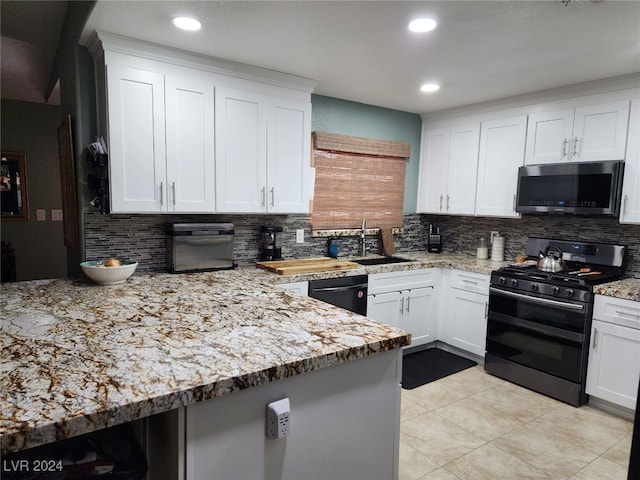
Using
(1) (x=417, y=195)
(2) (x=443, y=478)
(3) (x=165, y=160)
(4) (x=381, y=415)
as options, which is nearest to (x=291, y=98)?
(3) (x=165, y=160)

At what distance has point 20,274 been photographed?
5.19 meters

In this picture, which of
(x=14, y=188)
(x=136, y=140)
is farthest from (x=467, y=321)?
(x=14, y=188)

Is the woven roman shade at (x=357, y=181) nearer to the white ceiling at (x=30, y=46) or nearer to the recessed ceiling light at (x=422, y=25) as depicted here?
the recessed ceiling light at (x=422, y=25)

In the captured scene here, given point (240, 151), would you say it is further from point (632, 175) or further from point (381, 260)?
point (632, 175)

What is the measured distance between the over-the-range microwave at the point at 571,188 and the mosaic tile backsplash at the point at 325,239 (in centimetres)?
37

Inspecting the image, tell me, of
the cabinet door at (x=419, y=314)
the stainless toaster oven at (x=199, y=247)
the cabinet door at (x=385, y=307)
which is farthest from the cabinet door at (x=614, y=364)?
the stainless toaster oven at (x=199, y=247)

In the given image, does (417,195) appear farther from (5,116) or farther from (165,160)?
(5,116)

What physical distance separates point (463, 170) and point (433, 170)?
1.22 feet

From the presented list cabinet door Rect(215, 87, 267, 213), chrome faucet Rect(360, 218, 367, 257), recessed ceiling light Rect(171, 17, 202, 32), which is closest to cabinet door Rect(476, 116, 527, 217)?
chrome faucet Rect(360, 218, 367, 257)

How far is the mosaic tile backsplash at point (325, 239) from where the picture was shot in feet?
9.01

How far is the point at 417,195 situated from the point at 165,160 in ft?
9.14

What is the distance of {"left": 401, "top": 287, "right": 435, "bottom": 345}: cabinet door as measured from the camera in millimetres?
3691

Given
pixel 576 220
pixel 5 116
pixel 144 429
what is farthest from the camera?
pixel 5 116

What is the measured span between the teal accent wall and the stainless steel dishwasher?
1.41 m
